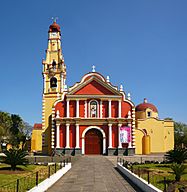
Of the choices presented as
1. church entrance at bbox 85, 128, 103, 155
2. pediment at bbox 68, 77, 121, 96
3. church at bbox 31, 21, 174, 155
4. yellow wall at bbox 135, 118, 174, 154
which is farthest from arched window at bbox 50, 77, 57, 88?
yellow wall at bbox 135, 118, 174, 154

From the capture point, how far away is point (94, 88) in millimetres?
44438

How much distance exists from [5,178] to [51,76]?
124 feet

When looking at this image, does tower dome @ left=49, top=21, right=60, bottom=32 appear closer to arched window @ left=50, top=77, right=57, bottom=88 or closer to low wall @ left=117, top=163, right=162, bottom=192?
arched window @ left=50, top=77, right=57, bottom=88

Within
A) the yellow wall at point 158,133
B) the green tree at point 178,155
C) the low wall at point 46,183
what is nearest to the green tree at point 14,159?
the low wall at point 46,183

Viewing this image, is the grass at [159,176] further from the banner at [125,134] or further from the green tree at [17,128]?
the green tree at [17,128]

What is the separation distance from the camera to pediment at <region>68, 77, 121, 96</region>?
4406 centimetres

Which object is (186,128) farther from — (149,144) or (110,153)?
(110,153)

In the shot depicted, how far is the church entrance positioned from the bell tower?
858 cm

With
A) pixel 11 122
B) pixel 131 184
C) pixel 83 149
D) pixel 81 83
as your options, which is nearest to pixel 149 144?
pixel 83 149

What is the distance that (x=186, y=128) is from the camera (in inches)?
3342

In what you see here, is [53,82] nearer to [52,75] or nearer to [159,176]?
[52,75]

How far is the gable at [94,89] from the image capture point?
4416 centimetres

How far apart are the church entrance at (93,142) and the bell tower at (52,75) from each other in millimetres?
8584

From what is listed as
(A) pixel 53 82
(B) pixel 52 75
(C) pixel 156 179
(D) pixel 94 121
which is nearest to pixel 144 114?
(A) pixel 53 82
